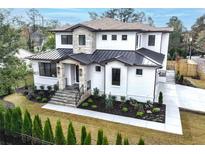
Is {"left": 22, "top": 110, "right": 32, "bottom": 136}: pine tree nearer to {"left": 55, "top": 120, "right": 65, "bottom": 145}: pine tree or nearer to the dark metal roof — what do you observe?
{"left": 55, "top": 120, "right": 65, "bottom": 145}: pine tree

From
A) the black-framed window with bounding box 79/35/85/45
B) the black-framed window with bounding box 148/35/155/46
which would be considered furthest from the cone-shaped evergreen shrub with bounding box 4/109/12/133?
the black-framed window with bounding box 148/35/155/46

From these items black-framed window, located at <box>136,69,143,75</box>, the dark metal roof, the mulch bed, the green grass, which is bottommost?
the green grass

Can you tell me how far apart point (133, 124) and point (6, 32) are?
8326 mm

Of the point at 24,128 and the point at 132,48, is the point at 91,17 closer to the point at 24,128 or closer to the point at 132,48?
the point at 132,48

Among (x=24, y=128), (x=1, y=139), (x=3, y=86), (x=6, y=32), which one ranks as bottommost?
(x=1, y=139)

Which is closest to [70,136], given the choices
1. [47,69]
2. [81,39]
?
[47,69]

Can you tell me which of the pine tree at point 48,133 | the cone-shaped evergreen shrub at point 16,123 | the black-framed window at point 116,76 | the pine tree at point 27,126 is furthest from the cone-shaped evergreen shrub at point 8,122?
the black-framed window at point 116,76

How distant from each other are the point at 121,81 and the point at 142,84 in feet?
4.52

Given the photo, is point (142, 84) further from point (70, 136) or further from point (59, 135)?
point (59, 135)

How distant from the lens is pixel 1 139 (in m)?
8.98

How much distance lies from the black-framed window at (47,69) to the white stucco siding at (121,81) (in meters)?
4.41

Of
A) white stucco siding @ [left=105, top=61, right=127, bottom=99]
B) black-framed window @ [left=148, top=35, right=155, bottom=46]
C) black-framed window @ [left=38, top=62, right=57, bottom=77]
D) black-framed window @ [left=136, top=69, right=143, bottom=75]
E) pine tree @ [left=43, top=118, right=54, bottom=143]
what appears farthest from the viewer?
black-framed window @ [left=148, top=35, right=155, bottom=46]

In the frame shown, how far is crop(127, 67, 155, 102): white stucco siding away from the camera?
Result: 12.5 meters
